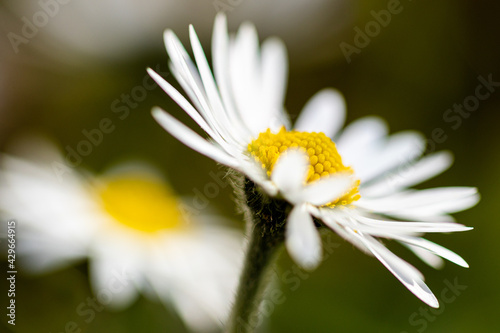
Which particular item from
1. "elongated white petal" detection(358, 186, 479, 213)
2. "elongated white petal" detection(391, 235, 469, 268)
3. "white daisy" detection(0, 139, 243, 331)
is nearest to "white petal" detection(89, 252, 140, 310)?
"white daisy" detection(0, 139, 243, 331)

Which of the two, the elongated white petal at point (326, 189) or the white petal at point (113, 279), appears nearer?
the elongated white petal at point (326, 189)

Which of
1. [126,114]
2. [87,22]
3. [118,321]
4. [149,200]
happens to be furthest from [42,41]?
[118,321]

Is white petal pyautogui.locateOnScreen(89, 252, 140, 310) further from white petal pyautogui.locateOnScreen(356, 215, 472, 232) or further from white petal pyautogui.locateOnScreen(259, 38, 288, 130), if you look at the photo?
white petal pyautogui.locateOnScreen(356, 215, 472, 232)

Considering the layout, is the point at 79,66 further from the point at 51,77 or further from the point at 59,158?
the point at 59,158

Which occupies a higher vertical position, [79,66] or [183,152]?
[79,66]

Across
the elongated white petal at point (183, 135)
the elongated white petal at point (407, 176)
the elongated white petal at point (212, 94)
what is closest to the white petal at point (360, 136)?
the elongated white petal at point (407, 176)

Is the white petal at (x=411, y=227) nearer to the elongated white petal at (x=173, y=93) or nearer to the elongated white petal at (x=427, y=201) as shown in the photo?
the elongated white petal at (x=427, y=201)
